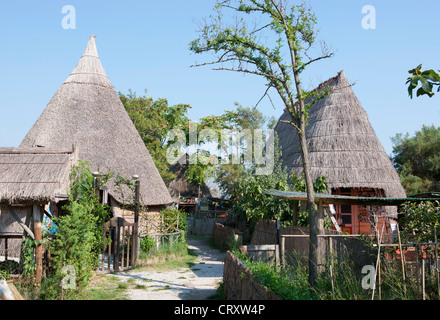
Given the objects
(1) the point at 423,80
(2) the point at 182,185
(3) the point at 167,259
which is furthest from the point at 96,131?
(2) the point at 182,185

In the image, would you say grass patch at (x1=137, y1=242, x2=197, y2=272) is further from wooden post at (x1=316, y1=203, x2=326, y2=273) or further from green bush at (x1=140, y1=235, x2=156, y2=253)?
wooden post at (x1=316, y1=203, x2=326, y2=273)

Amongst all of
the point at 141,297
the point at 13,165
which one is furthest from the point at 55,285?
the point at 13,165

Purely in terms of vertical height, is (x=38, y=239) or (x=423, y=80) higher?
(x=423, y=80)

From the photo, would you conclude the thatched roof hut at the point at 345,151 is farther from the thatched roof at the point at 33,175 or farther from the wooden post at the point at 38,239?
the wooden post at the point at 38,239

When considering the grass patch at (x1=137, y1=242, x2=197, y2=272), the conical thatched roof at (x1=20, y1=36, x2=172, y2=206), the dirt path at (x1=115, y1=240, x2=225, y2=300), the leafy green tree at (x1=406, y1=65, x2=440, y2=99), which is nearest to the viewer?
the leafy green tree at (x1=406, y1=65, x2=440, y2=99)

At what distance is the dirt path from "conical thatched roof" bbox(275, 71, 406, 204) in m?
7.03

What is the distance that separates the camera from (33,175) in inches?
321

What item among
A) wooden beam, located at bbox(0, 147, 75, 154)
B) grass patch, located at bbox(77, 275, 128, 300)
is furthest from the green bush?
wooden beam, located at bbox(0, 147, 75, 154)

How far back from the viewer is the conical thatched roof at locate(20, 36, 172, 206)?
16500 millimetres

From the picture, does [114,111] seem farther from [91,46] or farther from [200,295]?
[200,295]

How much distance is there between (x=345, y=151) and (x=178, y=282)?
36.2 feet

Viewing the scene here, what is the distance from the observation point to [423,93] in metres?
4.15

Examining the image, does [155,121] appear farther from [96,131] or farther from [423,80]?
[423,80]

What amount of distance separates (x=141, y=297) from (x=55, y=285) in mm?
1703
